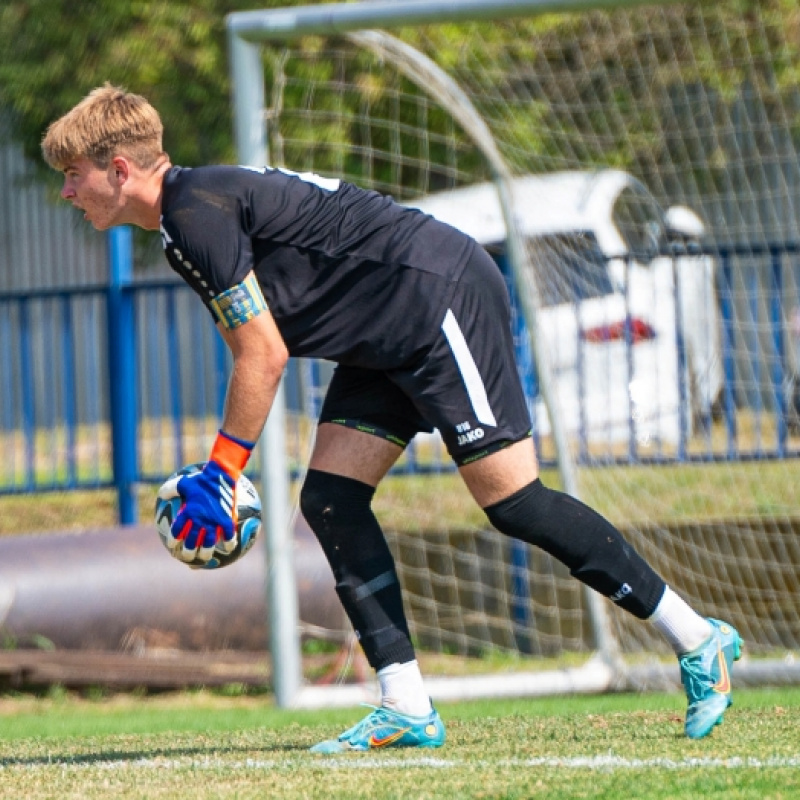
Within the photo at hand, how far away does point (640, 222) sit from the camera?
27.3ft

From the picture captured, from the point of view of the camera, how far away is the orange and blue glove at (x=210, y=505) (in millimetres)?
4246

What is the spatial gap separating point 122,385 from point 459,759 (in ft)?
18.5

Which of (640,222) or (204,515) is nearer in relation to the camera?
(204,515)

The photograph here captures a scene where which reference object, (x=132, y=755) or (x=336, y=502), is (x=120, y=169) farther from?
(x=132, y=755)

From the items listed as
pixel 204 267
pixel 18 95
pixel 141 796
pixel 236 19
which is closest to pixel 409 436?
pixel 204 267

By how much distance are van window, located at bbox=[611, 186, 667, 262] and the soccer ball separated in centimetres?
405

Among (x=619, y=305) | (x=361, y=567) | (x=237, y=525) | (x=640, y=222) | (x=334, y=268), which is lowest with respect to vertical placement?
(x=361, y=567)

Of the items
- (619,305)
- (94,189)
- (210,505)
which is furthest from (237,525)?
(619,305)

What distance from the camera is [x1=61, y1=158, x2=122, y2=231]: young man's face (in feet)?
14.4

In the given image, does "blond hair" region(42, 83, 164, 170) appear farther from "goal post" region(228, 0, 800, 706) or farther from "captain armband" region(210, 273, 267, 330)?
"goal post" region(228, 0, 800, 706)

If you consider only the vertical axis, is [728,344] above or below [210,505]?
above

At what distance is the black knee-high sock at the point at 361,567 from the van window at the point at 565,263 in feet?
11.2

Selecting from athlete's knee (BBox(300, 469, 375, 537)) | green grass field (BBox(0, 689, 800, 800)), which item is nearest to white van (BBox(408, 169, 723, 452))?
green grass field (BBox(0, 689, 800, 800))

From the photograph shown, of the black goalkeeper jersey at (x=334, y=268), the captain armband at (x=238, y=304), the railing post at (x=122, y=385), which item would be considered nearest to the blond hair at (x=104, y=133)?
the black goalkeeper jersey at (x=334, y=268)
